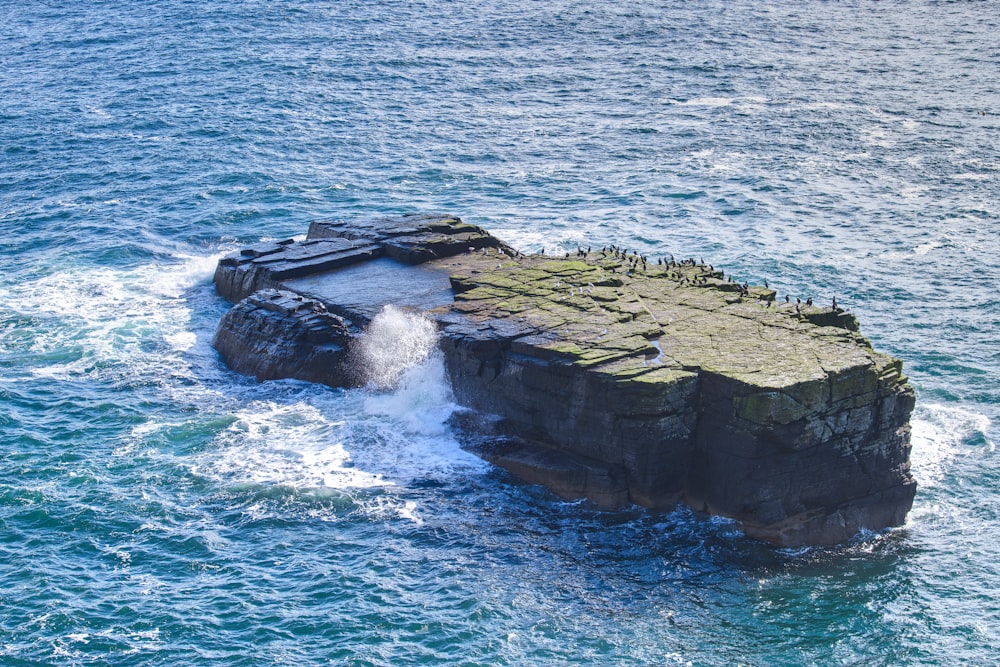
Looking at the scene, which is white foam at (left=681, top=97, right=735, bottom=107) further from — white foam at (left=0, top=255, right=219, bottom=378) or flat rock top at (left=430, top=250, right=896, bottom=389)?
white foam at (left=0, top=255, right=219, bottom=378)

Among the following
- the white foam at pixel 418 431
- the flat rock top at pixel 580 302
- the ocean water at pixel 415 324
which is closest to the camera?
the ocean water at pixel 415 324

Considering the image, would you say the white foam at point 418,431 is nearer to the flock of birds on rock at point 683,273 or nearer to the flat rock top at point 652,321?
the flat rock top at point 652,321

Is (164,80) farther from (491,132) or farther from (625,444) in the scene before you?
(625,444)

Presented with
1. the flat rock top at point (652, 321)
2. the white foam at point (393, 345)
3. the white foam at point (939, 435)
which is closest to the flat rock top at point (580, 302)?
the flat rock top at point (652, 321)

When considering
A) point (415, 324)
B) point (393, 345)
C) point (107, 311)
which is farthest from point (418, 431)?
point (107, 311)

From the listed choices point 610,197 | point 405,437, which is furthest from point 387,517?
point 610,197

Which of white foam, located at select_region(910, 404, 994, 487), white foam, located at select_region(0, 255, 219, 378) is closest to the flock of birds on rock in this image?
white foam, located at select_region(910, 404, 994, 487)

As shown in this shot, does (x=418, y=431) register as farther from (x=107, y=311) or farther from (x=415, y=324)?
(x=107, y=311)

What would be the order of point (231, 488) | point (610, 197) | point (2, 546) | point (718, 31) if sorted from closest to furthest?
point (2, 546) < point (231, 488) < point (610, 197) < point (718, 31)
